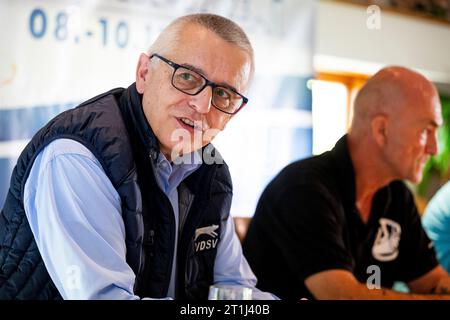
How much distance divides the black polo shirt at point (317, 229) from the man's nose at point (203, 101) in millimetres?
447

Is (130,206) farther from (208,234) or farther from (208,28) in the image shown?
(208,28)

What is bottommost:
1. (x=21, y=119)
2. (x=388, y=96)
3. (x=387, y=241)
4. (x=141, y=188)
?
(x=387, y=241)

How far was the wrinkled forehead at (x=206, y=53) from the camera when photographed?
1.22 m

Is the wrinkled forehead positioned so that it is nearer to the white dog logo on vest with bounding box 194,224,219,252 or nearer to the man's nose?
the man's nose

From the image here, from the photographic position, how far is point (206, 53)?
123cm

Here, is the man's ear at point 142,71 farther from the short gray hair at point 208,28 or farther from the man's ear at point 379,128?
the man's ear at point 379,128

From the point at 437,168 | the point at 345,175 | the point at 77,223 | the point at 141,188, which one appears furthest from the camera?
the point at 437,168

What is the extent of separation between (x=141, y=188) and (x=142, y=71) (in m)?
0.23

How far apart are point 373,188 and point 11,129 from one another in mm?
896

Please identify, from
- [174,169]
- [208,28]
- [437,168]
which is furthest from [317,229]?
[437,168]

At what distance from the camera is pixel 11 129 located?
4.60 ft

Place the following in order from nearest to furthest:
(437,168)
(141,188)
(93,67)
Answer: (141,188), (93,67), (437,168)

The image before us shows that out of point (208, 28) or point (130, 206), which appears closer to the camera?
point (130, 206)

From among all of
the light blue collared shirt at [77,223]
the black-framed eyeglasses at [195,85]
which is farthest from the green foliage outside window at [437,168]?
the light blue collared shirt at [77,223]
